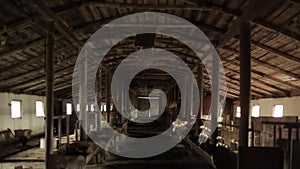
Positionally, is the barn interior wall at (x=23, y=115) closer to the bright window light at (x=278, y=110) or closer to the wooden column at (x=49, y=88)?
the wooden column at (x=49, y=88)

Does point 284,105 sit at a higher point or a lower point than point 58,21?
lower

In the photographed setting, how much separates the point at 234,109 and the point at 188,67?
7.41m

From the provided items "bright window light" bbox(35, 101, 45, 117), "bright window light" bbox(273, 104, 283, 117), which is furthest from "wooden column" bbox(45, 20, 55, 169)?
"bright window light" bbox(273, 104, 283, 117)

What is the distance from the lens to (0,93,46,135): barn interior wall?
37.5ft

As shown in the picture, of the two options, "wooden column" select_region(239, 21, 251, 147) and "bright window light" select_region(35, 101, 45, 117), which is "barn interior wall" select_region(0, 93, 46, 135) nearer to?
"bright window light" select_region(35, 101, 45, 117)

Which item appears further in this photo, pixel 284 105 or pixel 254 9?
pixel 284 105

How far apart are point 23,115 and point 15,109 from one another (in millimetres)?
680

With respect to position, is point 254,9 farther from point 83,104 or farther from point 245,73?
point 83,104

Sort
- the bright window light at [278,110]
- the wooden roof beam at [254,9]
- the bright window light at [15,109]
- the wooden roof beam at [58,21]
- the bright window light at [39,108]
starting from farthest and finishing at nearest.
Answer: the bright window light at [39,108]
the bright window light at [278,110]
the bright window light at [15,109]
the wooden roof beam at [58,21]
the wooden roof beam at [254,9]

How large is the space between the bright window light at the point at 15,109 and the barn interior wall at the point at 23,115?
17 cm

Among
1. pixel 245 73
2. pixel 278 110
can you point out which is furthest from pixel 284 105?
pixel 245 73

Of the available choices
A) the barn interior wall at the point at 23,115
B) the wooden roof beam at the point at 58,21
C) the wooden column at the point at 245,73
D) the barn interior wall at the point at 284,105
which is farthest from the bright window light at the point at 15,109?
the barn interior wall at the point at 284,105

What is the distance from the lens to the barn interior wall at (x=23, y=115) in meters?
11.4

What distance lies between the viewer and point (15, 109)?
12.9 m
